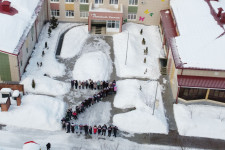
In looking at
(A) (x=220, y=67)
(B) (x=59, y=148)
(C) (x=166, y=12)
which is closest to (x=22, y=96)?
(B) (x=59, y=148)

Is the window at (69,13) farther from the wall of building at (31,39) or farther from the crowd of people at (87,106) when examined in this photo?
the crowd of people at (87,106)

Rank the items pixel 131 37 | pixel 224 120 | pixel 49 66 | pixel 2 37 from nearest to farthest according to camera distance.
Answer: pixel 224 120, pixel 2 37, pixel 49 66, pixel 131 37

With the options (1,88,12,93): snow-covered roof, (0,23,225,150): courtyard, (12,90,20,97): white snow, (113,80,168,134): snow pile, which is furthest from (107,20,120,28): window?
(12,90,20,97): white snow

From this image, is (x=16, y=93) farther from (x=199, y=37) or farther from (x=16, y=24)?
(x=199, y=37)

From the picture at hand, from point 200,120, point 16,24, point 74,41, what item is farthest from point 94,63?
point 200,120

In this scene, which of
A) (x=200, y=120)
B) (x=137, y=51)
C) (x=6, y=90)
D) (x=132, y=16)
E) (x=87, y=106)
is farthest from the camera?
(x=132, y=16)

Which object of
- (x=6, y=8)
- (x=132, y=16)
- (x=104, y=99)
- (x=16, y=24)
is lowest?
(x=104, y=99)

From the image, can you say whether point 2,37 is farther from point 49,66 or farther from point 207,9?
point 207,9
